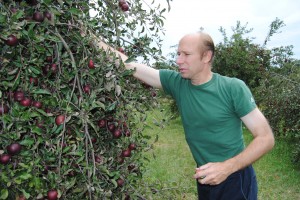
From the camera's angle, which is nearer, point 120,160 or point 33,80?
point 33,80

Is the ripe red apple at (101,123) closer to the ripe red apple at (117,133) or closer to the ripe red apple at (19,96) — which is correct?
the ripe red apple at (117,133)

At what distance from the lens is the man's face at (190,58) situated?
2.61 metres

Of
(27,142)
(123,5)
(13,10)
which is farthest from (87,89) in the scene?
(123,5)

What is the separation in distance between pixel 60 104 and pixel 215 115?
3.56 feet

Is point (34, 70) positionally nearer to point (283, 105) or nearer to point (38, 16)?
point (38, 16)

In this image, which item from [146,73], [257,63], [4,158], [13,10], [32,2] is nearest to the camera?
[4,158]

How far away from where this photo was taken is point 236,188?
105 inches

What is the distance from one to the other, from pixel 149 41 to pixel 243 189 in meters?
1.13

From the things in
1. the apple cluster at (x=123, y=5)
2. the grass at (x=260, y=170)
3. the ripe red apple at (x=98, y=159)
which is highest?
the apple cluster at (x=123, y=5)

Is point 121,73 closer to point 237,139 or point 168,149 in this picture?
point 237,139

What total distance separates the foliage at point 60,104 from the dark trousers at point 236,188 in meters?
0.76

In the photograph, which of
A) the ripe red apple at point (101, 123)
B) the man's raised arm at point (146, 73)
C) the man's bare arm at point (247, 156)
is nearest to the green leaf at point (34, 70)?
the ripe red apple at point (101, 123)

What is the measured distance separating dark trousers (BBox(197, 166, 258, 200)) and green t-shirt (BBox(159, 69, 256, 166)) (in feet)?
0.49

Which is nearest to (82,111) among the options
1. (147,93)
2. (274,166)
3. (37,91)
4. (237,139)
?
(37,91)
